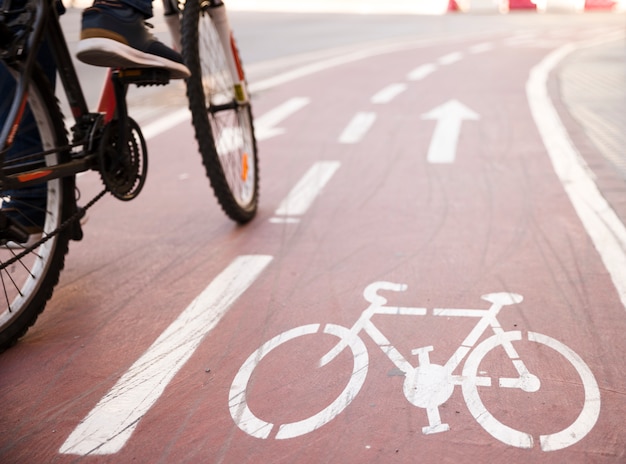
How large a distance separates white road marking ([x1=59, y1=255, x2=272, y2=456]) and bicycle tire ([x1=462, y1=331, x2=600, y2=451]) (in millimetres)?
1074

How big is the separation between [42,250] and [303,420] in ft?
4.55

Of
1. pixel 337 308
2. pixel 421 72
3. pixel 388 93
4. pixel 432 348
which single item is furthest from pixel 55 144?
pixel 421 72

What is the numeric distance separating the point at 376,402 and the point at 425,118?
17.6 feet

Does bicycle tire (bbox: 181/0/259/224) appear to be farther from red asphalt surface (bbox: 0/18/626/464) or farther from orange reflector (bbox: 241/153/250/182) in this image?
red asphalt surface (bbox: 0/18/626/464)

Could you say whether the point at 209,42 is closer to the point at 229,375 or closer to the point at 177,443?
the point at 229,375

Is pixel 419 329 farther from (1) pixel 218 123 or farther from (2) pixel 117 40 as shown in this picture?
(1) pixel 218 123

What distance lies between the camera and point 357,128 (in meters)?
7.21

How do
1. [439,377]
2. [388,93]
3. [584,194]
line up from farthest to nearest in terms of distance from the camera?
[388,93]
[584,194]
[439,377]

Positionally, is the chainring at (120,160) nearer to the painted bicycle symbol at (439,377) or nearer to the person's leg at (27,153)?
the person's leg at (27,153)

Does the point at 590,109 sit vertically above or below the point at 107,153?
below

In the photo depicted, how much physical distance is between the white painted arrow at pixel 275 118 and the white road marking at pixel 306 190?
129 centimetres

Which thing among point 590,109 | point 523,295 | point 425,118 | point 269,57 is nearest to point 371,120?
point 425,118

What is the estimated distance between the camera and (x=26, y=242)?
3.12 m

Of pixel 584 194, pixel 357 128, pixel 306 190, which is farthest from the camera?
pixel 357 128
